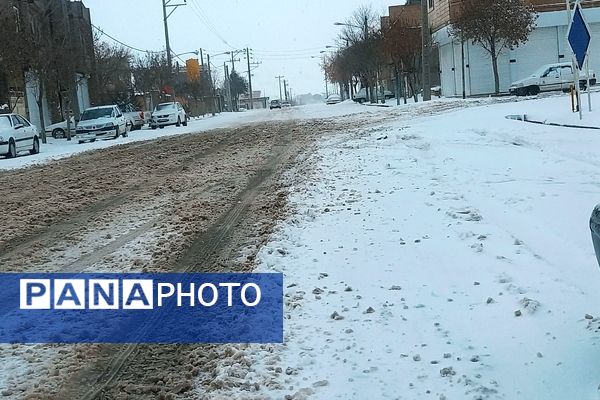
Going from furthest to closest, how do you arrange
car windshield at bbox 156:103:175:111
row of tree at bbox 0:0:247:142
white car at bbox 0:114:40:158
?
car windshield at bbox 156:103:175:111, row of tree at bbox 0:0:247:142, white car at bbox 0:114:40:158

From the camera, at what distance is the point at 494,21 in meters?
43.6

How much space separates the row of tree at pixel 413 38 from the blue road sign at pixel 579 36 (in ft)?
90.1

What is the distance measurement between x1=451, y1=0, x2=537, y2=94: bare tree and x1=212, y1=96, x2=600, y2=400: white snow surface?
34.6 meters

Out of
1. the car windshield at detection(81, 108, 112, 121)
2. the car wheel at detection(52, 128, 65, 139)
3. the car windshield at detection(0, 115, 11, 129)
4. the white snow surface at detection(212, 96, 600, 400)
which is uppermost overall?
the car windshield at detection(81, 108, 112, 121)

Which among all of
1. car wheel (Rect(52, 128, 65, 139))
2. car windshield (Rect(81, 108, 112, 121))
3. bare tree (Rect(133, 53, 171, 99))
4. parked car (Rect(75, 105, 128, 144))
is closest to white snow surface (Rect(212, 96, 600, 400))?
parked car (Rect(75, 105, 128, 144))

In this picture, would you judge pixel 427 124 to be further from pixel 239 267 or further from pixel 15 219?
pixel 239 267

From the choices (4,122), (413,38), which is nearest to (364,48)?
(413,38)

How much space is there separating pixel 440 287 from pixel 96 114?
31708 millimetres

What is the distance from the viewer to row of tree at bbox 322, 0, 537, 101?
43.8m

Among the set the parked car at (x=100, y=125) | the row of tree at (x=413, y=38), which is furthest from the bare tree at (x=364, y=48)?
the parked car at (x=100, y=125)

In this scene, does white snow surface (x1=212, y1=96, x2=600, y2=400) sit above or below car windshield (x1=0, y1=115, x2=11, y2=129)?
below

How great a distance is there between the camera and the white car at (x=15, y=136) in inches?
952

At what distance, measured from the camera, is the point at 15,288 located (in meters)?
6.32

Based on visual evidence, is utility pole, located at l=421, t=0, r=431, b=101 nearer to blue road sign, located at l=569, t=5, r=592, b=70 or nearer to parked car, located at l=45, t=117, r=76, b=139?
parked car, located at l=45, t=117, r=76, b=139
